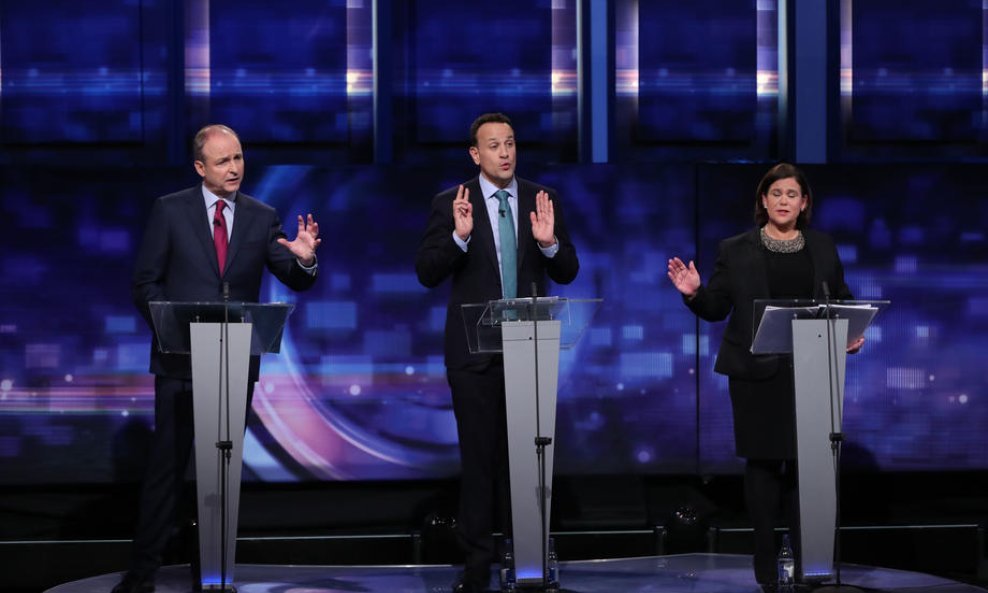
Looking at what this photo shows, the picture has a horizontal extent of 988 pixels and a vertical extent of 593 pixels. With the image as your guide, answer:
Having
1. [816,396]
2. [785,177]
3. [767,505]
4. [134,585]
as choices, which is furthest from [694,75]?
[134,585]

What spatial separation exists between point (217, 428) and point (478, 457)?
85 centimetres

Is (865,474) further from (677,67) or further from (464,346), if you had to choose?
(464,346)

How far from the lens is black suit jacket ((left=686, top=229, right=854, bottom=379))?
4234mm

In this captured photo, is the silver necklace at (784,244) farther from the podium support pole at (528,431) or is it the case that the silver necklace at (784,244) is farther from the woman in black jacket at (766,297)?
the podium support pole at (528,431)

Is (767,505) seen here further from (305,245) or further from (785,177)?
(305,245)

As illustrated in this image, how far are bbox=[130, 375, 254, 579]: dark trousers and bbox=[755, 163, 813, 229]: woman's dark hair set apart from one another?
6.10 ft

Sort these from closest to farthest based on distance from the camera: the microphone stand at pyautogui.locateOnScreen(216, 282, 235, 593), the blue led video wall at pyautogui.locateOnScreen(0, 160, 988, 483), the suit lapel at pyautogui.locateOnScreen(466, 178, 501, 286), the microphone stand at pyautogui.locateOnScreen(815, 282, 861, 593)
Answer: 1. the microphone stand at pyautogui.locateOnScreen(216, 282, 235, 593)
2. the microphone stand at pyautogui.locateOnScreen(815, 282, 861, 593)
3. the suit lapel at pyautogui.locateOnScreen(466, 178, 501, 286)
4. the blue led video wall at pyautogui.locateOnScreen(0, 160, 988, 483)

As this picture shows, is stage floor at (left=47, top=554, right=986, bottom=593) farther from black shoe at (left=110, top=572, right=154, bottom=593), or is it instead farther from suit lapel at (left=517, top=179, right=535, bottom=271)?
suit lapel at (left=517, top=179, right=535, bottom=271)

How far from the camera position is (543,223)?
409 cm

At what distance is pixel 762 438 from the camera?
166 inches

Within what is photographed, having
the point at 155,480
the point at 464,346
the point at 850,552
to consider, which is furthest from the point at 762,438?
the point at 155,480

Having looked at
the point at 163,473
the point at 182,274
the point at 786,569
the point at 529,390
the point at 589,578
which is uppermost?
the point at 182,274

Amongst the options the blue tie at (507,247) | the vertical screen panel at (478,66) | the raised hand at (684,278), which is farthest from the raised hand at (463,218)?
the vertical screen panel at (478,66)

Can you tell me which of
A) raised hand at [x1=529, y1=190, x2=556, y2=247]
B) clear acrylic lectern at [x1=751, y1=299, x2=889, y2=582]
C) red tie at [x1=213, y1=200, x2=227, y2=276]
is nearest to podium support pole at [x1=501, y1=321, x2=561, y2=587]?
raised hand at [x1=529, y1=190, x2=556, y2=247]
